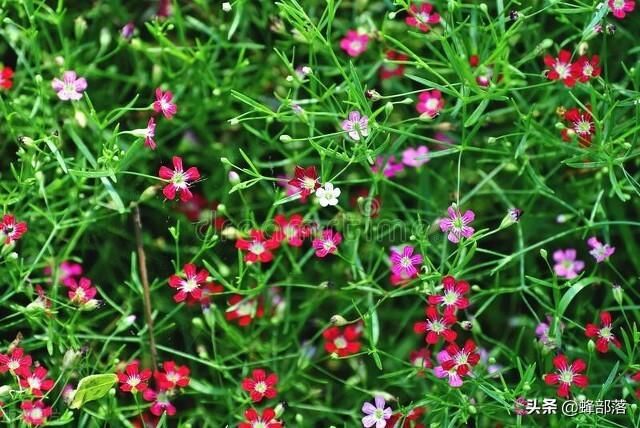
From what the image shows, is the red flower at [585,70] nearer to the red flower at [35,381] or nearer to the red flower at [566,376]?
the red flower at [566,376]

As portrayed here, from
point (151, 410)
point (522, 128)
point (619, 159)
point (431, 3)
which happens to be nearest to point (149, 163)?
point (151, 410)

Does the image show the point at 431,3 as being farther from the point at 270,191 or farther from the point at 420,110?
the point at 270,191

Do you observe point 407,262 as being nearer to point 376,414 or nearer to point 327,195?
point 327,195

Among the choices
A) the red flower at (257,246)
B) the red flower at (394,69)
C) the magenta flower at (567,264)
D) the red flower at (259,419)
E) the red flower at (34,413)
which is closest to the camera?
the red flower at (34,413)

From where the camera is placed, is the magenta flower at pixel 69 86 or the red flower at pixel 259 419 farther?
the magenta flower at pixel 69 86

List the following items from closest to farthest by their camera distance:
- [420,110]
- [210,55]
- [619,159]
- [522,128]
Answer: [619,159] → [522,128] → [420,110] → [210,55]

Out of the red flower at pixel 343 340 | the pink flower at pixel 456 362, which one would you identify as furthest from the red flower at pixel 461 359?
the red flower at pixel 343 340
